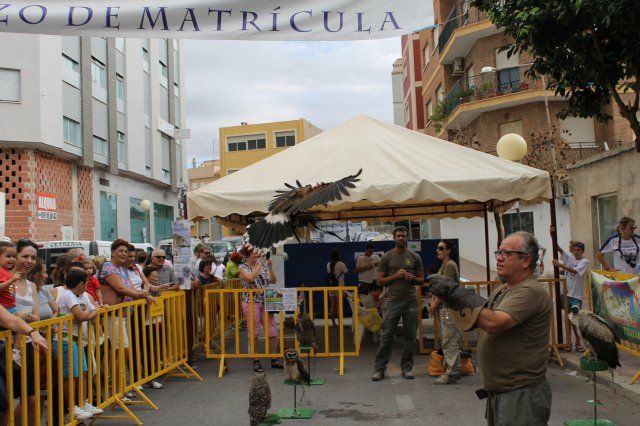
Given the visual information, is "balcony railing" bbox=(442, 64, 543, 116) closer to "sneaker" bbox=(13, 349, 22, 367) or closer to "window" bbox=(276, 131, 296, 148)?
"sneaker" bbox=(13, 349, 22, 367)

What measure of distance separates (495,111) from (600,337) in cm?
2311

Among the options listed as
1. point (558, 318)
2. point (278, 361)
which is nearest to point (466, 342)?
point (558, 318)

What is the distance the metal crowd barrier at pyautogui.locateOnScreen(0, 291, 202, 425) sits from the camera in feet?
16.2

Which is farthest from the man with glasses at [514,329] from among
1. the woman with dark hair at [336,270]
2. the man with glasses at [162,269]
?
the woman with dark hair at [336,270]

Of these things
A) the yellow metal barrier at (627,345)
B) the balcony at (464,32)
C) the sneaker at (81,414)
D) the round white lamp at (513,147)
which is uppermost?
the balcony at (464,32)

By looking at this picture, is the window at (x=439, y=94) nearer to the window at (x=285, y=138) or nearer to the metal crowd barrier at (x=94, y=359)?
the metal crowd barrier at (x=94, y=359)

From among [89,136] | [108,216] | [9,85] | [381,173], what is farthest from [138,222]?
[381,173]

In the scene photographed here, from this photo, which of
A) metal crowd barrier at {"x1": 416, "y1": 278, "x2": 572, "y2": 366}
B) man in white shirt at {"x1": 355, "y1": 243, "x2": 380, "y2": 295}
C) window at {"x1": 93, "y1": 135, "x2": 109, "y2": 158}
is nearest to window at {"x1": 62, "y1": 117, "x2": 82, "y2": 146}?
window at {"x1": 93, "y1": 135, "x2": 109, "y2": 158}

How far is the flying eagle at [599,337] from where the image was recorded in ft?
18.8

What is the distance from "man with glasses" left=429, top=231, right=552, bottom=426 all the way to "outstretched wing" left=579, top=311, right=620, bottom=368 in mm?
2547

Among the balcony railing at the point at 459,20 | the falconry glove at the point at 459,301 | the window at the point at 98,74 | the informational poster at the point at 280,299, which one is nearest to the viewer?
the falconry glove at the point at 459,301

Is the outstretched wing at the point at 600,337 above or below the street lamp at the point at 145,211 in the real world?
below

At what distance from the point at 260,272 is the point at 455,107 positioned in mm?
21971

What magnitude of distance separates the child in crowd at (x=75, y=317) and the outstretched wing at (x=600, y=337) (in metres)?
4.60
